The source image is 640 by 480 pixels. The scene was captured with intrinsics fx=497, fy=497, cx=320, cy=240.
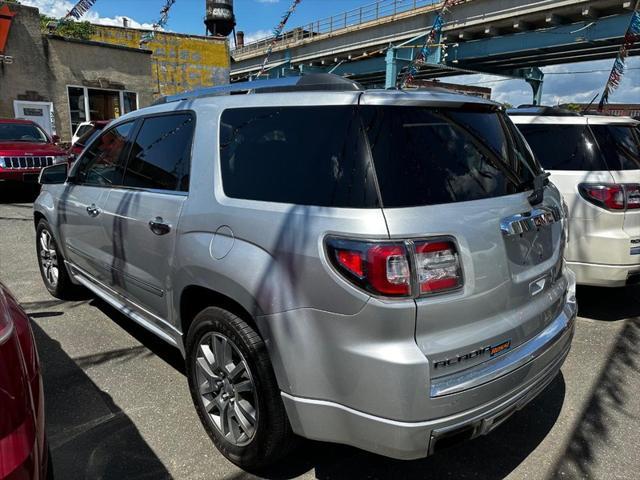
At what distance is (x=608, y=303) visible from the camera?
495cm

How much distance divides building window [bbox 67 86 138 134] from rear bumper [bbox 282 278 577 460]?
19.1 metres

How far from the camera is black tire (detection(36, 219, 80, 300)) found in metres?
4.62

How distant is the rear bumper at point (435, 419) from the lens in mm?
1934

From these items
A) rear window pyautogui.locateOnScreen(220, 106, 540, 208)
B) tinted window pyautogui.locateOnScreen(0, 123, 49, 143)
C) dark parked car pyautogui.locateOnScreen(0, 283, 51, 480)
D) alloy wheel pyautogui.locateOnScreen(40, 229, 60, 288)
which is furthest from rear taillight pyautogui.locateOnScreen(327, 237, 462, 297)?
tinted window pyautogui.locateOnScreen(0, 123, 49, 143)

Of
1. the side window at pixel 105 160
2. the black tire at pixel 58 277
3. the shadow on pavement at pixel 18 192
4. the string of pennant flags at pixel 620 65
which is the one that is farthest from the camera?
the shadow on pavement at pixel 18 192

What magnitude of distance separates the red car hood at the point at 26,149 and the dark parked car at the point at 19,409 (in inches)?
394

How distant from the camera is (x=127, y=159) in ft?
11.5

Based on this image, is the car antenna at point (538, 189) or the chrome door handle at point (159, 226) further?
the chrome door handle at point (159, 226)

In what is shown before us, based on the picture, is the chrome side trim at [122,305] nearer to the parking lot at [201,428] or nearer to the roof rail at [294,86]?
the parking lot at [201,428]

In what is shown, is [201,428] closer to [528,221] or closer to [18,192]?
[528,221]

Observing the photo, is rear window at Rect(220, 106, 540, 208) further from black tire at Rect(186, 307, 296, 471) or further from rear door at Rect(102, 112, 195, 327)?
black tire at Rect(186, 307, 296, 471)

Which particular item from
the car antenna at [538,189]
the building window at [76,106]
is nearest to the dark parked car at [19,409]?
the car antenna at [538,189]

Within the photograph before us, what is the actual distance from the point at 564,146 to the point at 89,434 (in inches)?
177

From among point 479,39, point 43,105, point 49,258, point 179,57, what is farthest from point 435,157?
point 479,39
